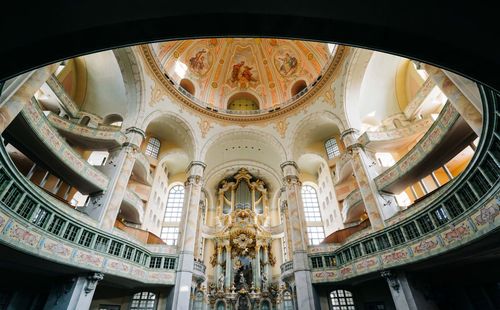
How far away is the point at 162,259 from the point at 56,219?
23.2ft

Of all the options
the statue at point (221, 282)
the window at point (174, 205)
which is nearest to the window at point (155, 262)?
the window at point (174, 205)

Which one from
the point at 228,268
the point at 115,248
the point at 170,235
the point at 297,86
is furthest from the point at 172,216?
the point at 297,86

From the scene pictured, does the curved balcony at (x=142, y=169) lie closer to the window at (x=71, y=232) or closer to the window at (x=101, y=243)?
the window at (x=101, y=243)

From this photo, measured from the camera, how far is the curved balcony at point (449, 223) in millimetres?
6387

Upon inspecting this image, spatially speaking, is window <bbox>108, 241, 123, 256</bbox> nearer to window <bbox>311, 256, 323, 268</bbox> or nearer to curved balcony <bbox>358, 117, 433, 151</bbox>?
window <bbox>311, 256, 323, 268</bbox>

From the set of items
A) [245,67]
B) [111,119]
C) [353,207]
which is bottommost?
[353,207]

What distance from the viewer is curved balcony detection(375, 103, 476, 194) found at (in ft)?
33.9

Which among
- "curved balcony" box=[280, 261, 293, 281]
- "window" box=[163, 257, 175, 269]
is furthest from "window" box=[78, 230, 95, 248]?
"curved balcony" box=[280, 261, 293, 281]

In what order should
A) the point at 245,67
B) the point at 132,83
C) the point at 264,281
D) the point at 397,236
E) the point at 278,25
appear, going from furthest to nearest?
the point at 245,67 → the point at 264,281 → the point at 132,83 → the point at 397,236 → the point at 278,25

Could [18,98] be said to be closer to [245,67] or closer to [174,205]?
[174,205]

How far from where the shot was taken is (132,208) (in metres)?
17.0

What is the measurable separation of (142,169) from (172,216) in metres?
6.82

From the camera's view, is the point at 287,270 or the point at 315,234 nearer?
the point at 287,270

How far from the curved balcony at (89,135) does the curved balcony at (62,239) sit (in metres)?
5.47
